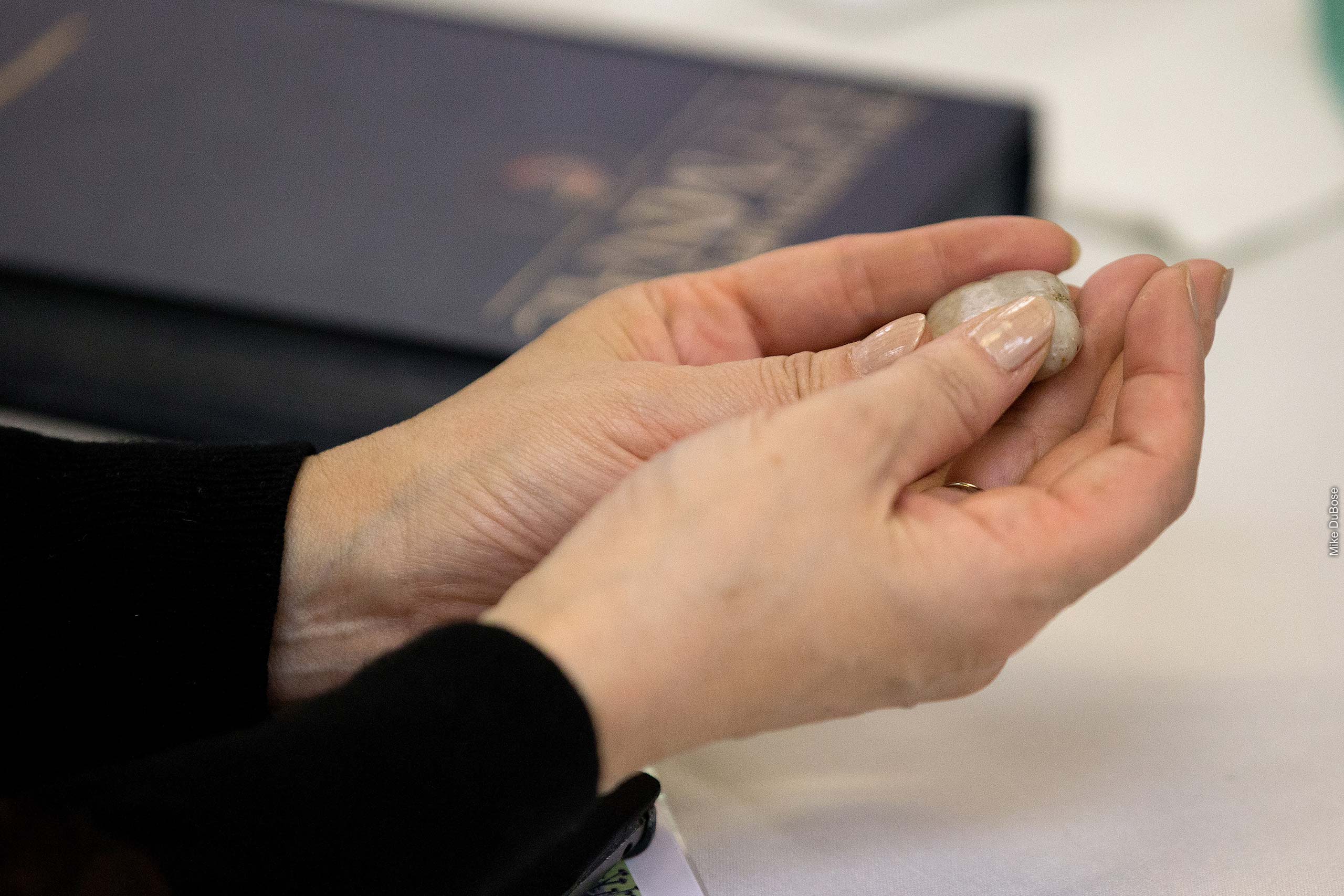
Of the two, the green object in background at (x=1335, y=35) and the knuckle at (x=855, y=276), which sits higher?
the green object in background at (x=1335, y=35)

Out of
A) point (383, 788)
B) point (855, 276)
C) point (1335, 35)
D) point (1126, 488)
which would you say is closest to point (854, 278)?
point (855, 276)

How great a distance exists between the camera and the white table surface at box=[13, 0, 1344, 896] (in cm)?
50

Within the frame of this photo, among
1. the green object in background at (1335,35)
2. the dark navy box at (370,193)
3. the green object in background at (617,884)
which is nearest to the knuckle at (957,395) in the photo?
the green object in background at (617,884)

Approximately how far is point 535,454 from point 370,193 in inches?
15.3

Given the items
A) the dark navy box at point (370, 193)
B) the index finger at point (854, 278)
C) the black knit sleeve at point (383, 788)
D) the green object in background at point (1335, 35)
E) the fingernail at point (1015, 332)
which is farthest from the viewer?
the green object in background at point (1335, 35)

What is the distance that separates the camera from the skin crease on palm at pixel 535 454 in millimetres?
520

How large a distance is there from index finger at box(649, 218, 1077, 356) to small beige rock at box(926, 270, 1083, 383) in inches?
0.8

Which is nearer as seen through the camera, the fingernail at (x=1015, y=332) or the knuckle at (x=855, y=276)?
the fingernail at (x=1015, y=332)

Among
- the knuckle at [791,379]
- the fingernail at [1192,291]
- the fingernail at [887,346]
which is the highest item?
the fingernail at [1192,291]

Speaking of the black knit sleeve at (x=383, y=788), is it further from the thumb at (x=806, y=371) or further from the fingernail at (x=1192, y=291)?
the fingernail at (x=1192, y=291)

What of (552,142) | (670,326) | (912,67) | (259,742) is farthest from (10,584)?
(912,67)

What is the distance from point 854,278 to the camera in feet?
2.00

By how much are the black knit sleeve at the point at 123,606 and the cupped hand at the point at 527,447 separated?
0.03 meters

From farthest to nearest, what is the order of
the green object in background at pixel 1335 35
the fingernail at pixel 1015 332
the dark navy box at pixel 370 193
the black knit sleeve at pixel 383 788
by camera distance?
1. the green object in background at pixel 1335 35
2. the dark navy box at pixel 370 193
3. the fingernail at pixel 1015 332
4. the black knit sleeve at pixel 383 788
